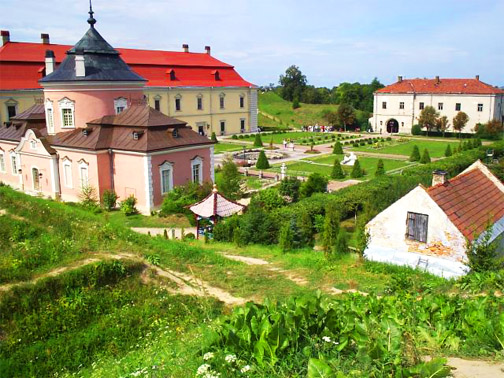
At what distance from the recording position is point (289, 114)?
70.0 metres

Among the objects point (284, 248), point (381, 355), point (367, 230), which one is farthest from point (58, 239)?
point (381, 355)

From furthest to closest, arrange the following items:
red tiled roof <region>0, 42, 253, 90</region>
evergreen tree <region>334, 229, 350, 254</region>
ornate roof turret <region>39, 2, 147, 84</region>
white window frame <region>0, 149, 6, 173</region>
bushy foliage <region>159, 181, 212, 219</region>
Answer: red tiled roof <region>0, 42, 253, 90</region> < white window frame <region>0, 149, 6, 173</region> < ornate roof turret <region>39, 2, 147, 84</region> < bushy foliage <region>159, 181, 212, 219</region> < evergreen tree <region>334, 229, 350, 254</region>

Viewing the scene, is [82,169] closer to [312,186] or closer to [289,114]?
[312,186]

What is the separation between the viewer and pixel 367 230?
15.3 meters

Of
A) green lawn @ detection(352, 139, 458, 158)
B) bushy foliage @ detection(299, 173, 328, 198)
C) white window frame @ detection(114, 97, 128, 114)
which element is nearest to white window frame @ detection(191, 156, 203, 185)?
white window frame @ detection(114, 97, 128, 114)

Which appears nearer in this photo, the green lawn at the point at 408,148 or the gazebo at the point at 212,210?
the gazebo at the point at 212,210

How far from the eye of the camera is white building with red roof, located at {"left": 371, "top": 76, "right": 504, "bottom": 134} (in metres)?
51.7

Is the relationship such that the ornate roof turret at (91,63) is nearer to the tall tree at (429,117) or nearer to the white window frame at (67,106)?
the white window frame at (67,106)

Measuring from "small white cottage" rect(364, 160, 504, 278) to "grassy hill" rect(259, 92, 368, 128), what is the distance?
5072 cm

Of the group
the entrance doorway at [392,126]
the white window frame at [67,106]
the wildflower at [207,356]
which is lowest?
the wildflower at [207,356]

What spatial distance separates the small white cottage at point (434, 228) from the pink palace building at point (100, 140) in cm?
1189

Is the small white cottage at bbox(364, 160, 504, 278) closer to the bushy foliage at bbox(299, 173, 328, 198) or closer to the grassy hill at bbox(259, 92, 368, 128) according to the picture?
the bushy foliage at bbox(299, 173, 328, 198)

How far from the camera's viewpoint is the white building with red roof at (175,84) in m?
37.9

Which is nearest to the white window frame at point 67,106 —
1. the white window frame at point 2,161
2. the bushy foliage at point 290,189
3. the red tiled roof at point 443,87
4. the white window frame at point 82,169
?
the white window frame at point 82,169
